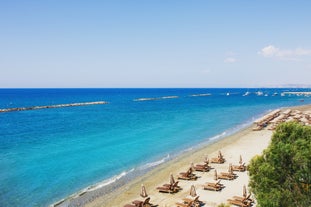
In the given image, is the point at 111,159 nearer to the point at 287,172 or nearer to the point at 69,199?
the point at 69,199

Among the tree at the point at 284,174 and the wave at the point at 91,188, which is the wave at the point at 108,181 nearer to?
the wave at the point at 91,188

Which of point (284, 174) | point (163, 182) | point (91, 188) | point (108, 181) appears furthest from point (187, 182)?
point (284, 174)

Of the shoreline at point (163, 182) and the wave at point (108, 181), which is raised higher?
the shoreline at point (163, 182)

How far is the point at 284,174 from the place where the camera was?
11.8m

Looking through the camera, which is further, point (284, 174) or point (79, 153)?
point (79, 153)

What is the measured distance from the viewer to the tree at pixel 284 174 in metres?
11.0

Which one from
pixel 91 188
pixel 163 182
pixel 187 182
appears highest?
pixel 187 182

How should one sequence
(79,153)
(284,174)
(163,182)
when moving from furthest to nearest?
(79,153) → (163,182) → (284,174)

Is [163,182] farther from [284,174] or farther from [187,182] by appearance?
[284,174]

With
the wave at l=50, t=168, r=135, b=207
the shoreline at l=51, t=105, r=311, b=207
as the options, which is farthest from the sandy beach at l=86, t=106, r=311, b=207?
the wave at l=50, t=168, r=135, b=207

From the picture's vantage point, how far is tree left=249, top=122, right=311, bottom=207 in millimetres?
11016

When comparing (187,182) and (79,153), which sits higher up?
(187,182)

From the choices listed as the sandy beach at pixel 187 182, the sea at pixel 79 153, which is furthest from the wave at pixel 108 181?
the sandy beach at pixel 187 182

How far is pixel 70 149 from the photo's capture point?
36.1 meters
